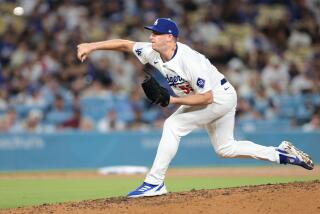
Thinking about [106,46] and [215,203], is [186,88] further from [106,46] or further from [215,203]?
[215,203]

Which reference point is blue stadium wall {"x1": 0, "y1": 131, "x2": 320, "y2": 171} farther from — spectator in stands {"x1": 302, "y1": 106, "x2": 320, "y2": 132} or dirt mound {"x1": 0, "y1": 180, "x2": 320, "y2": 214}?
dirt mound {"x1": 0, "y1": 180, "x2": 320, "y2": 214}

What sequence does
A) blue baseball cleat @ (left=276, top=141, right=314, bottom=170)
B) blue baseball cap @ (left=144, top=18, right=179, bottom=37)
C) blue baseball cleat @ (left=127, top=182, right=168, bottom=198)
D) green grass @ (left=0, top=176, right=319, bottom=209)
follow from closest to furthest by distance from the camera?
blue baseball cap @ (left=144, top=18, right=179, bottom=37) → blue baseball cleat @ (left=127, top=182, right=168, bottom=198) → blue baseball cleat @ (left=276, top=141, right=314, bottom=170) → green grass @ (left=0, top=176, right=319, bottom=209)

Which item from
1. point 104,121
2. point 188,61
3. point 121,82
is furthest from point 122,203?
point 121,82

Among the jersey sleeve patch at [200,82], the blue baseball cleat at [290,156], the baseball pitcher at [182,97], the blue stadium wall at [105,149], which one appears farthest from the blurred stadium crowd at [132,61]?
the jersey sleeve patch at [200,82]

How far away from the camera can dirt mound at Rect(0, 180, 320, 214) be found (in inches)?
256

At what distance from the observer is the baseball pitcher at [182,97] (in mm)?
6816

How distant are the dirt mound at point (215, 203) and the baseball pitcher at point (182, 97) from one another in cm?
30

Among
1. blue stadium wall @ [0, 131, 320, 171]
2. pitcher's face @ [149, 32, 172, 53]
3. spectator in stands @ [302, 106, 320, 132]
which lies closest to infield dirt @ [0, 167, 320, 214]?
pitcher's face @ [149, 32, 172, 53]

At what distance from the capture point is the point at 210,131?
24.4 feet

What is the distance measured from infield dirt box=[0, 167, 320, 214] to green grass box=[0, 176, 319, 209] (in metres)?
1.39

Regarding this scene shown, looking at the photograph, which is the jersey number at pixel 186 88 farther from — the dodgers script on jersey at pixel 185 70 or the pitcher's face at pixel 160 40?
the pitcher's face at pixel 160 40

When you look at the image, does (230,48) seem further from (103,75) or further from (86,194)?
(86,194)

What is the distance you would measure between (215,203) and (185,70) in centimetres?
136

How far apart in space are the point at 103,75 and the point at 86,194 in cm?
625
